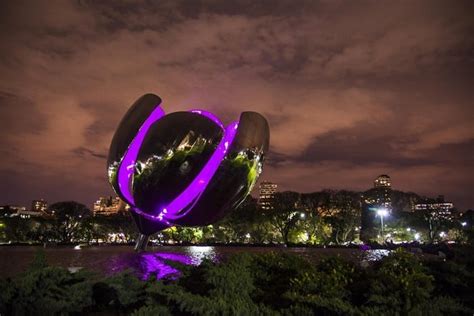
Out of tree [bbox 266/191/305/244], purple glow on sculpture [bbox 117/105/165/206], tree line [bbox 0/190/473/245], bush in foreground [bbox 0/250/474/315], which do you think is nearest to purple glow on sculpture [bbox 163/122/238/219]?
purple glow on sculpture [bbox 117/105/165/206]

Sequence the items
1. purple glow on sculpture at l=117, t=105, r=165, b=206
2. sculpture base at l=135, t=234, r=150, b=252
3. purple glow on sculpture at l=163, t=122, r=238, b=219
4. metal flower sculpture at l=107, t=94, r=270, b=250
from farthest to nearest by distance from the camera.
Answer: sculpture base at l=135, t=234, r=150, b=252, purple glow on sculpture at l=117, t=105, r=165, b=206, purple glow on sculpture at l=163, t=122, r=238, b=219, metal flower sculpture at l=107, t=94, r=270, b=250

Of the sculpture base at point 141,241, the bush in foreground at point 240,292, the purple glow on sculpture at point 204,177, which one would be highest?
the purple glow on sculpture at point 204,177

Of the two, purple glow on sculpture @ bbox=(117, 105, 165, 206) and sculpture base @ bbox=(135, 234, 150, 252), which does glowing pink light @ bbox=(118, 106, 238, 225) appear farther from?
sculpture base @ bbox=(135, 234, 150, 252)

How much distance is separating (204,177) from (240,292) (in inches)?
370

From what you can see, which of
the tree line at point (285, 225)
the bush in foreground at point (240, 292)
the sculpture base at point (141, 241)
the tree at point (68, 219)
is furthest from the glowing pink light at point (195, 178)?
the tree at point (68, 219)

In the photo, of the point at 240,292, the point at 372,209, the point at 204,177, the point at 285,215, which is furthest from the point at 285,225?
the point at 240,292

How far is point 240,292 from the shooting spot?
6.98 m

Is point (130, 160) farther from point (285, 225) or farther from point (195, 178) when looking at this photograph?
point (285, 225)

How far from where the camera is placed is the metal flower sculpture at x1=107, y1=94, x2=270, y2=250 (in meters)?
15.7

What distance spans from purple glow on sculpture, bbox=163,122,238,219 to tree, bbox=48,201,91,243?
83.7 meters

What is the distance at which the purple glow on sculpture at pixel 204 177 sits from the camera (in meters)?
16.1

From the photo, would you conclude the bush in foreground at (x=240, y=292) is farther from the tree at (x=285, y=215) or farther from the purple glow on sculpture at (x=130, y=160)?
the tree at (x=285, y=215)

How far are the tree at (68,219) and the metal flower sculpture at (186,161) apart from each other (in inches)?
3278

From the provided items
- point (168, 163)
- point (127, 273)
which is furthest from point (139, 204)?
point (127, 273)
